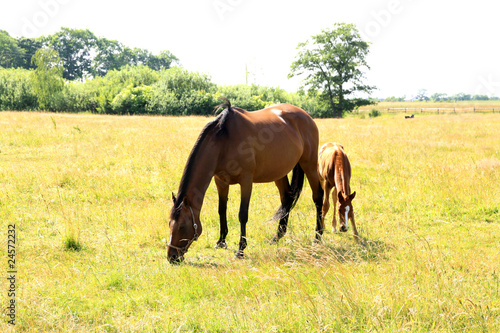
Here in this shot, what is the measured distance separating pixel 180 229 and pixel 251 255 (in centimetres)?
112

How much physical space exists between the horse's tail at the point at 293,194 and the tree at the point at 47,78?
149ft

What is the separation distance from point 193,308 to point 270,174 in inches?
115

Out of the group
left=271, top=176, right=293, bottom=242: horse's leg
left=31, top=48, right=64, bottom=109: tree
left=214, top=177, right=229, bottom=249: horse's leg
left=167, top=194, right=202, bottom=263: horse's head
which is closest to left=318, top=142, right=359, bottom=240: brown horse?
left=271, top=176, right=293, bottom=242: horse's leg

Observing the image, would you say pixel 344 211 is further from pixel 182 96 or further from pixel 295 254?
pixel 182 96

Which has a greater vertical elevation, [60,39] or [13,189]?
[60,39]

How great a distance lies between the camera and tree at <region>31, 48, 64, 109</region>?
1698 inches

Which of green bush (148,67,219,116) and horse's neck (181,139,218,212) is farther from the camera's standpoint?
green bush (148,67,219,116)

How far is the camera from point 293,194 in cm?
698

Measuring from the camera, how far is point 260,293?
3.88m

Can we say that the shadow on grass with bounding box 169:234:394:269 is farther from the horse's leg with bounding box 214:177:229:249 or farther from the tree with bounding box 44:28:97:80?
the tree with bounding box 44:28:97:80

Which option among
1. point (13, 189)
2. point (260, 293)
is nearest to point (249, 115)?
point (260, 293)

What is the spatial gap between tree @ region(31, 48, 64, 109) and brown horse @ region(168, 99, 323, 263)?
1793 inches

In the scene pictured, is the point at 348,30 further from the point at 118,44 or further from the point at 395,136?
the point at 118,44

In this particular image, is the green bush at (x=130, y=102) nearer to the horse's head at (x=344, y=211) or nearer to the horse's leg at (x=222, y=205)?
the horse's leg at (x=222, y=205)
